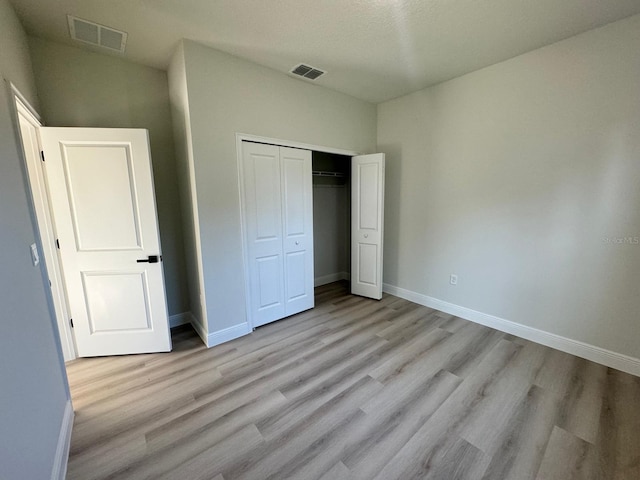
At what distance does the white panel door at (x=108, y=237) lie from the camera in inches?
84.7

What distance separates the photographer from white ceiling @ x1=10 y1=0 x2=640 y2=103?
183 centimetres

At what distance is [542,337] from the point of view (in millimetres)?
2562

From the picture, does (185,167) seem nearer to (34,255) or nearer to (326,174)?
(34,255)

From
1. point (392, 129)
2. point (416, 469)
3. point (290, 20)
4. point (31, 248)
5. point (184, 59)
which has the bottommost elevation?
point (416, 469)

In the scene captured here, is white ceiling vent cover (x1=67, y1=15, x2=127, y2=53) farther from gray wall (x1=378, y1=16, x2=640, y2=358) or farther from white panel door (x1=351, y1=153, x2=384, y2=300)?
gray wall (x1=378, y1=16, x2=640, y2=358)

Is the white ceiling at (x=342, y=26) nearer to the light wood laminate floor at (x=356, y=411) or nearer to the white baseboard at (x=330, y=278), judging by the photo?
the light wood laminate floor at (x=356, y=411)

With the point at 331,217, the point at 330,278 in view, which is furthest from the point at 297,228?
the point at 330,278

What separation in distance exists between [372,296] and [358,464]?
2.41 m

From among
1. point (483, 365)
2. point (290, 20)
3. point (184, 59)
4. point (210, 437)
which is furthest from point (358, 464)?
point (184, 59)

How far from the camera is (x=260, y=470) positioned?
55.4 inches

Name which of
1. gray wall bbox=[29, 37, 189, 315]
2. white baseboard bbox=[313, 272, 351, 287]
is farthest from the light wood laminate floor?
white baseboard bbox=[313, 272, 351, 287]

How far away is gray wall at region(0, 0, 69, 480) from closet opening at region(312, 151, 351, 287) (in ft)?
10.3

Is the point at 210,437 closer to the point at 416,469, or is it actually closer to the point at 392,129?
the point at 416,469

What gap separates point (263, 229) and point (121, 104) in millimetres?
1845
